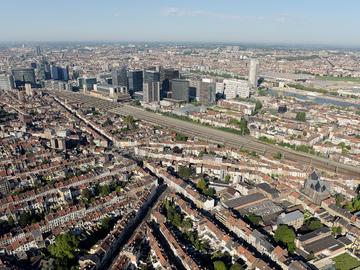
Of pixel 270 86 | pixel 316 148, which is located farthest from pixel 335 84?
pixel 316 148

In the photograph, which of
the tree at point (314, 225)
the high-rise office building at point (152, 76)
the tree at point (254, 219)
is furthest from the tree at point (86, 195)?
the high-rise office building at point (152, 76)

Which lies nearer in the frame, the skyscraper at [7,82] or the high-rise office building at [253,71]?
the skyscraper at [7,82]

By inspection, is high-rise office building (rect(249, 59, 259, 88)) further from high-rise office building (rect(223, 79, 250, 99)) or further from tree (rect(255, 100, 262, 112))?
tree (rect(255, 100, 262, 112))

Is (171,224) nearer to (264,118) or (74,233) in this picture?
(74,233)

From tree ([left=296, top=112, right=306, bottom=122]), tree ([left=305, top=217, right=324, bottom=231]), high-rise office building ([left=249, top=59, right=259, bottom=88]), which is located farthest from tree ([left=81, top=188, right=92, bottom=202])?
high-rise office building ([left=249, top=59, right=259, bottom=88])

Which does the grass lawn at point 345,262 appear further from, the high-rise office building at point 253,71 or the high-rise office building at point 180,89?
the high-rise office building at point 253,71
